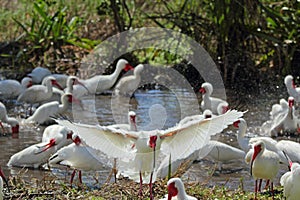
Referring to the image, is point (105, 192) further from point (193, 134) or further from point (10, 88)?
point (10, 88)

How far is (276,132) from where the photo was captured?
10.1 m

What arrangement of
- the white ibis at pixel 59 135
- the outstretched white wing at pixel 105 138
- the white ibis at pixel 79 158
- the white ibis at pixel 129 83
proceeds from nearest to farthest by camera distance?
the outstretched white wing at pixel 105 138 < the white ibis at pixel 79 158 < the white ibis at pixel 59 135 < the white ibis at pixel 129 83

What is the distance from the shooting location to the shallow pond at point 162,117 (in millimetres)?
8078

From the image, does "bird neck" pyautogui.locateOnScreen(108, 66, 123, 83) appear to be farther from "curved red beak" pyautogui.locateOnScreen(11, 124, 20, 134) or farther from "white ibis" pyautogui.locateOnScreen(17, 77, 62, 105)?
"curved red beak" pyautogui.locateOnScreen(11, 124, 20, 134)

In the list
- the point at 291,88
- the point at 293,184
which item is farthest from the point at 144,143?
the point at 291,88

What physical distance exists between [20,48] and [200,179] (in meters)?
6.96

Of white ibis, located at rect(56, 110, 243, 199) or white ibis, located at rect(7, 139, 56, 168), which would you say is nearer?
white ibis, located at rect(56, 110, 243, 199)

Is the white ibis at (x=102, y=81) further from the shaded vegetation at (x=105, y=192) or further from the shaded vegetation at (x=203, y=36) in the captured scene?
the shaded vegetation at (x=105, y=192)

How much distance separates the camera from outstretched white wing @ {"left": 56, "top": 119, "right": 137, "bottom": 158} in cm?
644

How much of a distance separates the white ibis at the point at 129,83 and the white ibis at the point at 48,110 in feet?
5.53

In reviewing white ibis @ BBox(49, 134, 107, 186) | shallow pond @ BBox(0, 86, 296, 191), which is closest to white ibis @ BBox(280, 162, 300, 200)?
shallow pond @ BBox(0, 86, 296, 191)

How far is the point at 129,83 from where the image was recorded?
41.7ft

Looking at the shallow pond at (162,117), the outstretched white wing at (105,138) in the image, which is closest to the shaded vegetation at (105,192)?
the outstretched white wing at (105,138)

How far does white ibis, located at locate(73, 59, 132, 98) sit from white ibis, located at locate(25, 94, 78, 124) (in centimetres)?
99
